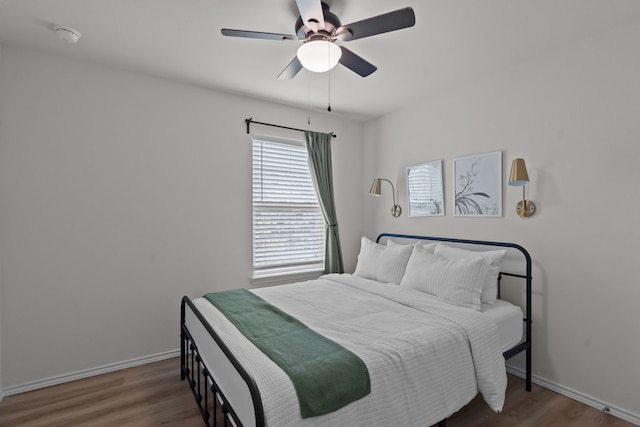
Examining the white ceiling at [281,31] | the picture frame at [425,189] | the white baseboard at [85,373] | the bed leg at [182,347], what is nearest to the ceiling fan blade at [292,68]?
the white ceiling at [281,31]

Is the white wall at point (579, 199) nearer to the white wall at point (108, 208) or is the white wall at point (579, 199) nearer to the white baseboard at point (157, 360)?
the white baseboard at point (157, 360)

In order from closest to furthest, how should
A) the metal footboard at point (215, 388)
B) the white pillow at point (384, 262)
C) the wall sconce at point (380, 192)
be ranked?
the metal footboard at point (215, 388) → the white pillow at point (384, 262) → the wall sconce at point (380, 192)

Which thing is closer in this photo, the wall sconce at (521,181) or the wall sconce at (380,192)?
the wall sconce at (521,181)

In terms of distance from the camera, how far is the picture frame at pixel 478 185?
2826mm

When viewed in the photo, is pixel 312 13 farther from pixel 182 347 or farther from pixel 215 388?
pixel 182 347

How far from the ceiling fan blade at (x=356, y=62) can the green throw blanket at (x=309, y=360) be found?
176cm

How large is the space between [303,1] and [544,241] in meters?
2.46

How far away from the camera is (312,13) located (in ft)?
5.54

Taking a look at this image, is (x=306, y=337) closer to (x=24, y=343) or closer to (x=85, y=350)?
(x=85, y=350)

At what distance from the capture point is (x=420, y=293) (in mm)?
2633

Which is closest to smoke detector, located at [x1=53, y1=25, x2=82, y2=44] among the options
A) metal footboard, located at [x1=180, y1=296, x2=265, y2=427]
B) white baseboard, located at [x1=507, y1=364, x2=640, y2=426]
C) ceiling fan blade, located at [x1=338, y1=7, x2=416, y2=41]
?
ceiling fan blade, located at [x1=338, y1=7, x2=416, y2=41]

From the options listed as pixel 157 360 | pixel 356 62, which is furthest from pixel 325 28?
pixel 157 360

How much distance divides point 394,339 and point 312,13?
1848 mm

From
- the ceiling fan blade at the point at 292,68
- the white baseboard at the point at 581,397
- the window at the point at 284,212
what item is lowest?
the white baseboard at the point at 581,397
